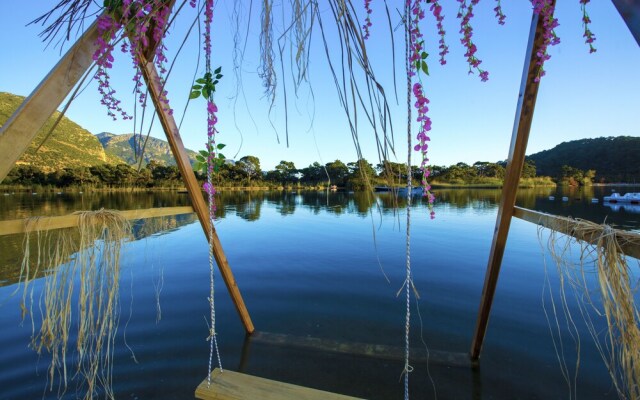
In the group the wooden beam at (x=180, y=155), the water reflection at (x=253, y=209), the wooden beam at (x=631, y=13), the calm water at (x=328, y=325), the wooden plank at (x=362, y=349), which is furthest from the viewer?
the water reflection at (x=253, y=209)

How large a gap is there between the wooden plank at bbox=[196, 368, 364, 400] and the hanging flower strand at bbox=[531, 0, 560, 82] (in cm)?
173

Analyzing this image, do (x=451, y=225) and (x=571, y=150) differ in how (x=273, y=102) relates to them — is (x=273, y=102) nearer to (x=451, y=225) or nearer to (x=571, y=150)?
(x=451, y=225)

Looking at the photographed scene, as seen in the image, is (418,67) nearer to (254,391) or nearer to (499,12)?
(499,12)

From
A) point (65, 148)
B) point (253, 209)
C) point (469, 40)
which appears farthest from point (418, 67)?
point (65, 148)

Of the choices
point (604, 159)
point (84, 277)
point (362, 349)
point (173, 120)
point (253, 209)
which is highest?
point (604, 159)

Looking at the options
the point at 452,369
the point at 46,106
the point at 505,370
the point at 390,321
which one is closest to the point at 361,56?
the point at 46,106

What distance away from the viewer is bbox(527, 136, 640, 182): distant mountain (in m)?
61.8

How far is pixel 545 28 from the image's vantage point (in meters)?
1.34

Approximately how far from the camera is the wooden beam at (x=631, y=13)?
86cm

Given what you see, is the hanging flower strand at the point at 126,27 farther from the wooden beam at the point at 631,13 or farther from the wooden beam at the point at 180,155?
the wooden beam at the point at 631,13

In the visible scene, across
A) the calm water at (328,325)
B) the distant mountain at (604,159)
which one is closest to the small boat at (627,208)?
the calm water at (328,325)

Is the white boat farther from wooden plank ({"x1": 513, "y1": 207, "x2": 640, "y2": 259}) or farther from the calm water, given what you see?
wooden plank ({"x1": 513, "y1": 207, "x2": 640, "y2": 259})

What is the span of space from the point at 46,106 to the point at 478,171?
9167cm

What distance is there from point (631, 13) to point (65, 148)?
8795 cm
